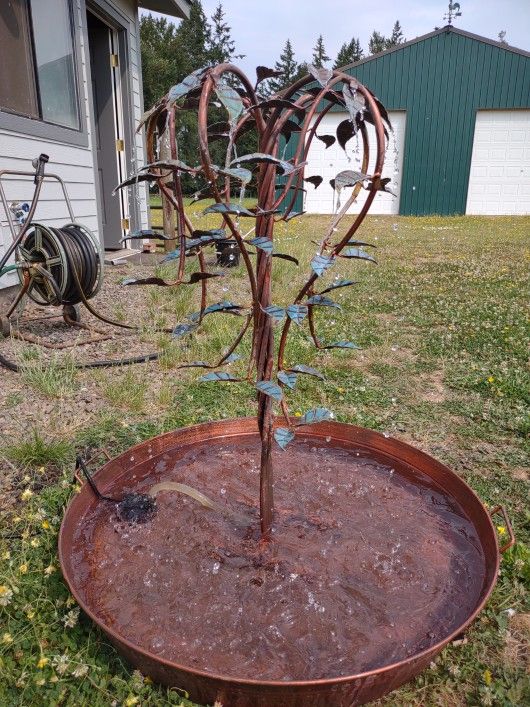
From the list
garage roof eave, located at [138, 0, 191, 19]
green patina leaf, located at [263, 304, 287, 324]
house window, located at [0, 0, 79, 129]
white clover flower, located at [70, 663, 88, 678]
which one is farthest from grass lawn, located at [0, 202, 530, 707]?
garage roof eave, located at [138, 0, 191, 19]

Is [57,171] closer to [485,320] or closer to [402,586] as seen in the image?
[485,320]

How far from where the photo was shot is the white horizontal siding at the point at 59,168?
412 centimetres

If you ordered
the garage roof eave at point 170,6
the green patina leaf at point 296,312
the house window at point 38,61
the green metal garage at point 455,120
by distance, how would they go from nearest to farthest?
the green patina leaf at point 296,312 → the house window at point 38,61 → the garage roof eave at point 170,6 → the green metal garage at point 455,120

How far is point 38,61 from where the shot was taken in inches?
180

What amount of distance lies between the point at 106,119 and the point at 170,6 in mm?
1907

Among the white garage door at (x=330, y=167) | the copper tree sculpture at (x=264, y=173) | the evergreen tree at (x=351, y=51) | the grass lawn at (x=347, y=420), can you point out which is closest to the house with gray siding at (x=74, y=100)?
the grass lawn at (x=347, y=420)

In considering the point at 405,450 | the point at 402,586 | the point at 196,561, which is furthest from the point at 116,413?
the point at 402,586

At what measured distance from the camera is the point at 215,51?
39375mm

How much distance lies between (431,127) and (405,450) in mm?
14724

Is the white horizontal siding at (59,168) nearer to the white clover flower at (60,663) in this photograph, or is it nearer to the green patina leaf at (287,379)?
the green patina leaf at (287,379)

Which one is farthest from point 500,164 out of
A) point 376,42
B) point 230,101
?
point 376,42

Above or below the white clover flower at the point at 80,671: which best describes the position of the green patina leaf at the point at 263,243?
above

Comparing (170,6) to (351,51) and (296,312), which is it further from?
(351,51)

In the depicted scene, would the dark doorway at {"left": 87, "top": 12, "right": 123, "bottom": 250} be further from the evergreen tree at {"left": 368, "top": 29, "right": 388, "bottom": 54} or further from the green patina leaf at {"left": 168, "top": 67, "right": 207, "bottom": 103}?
the evergreen tree at {"left": 368, "top": 29, "right": 388, "bottom": 54}
